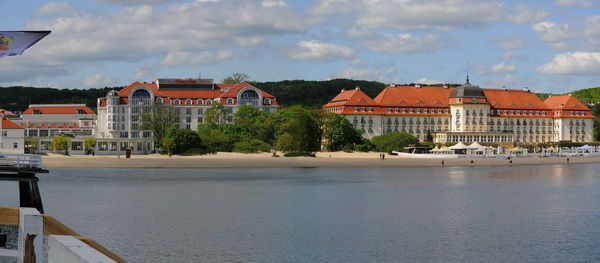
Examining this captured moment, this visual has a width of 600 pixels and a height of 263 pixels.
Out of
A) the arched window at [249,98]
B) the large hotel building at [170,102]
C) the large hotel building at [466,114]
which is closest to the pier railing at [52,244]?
the large hotel building at [170,102]

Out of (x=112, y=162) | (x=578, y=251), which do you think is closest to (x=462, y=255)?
(x=578, y=251)

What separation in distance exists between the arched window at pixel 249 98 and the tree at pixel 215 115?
6.97m

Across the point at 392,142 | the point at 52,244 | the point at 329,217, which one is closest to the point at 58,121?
the point at 392,142

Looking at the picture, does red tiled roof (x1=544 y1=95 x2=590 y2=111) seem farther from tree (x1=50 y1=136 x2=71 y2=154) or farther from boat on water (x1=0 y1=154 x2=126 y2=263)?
boat on water (x1=0 y1=154 x2=126 y2=263)

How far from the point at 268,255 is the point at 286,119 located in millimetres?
92704

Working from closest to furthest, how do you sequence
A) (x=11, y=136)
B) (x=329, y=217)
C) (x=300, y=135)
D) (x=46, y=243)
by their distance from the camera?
(x=46, y=243) → (x=329, y=217) → (x=11, y=136) → (x=300, y=135)

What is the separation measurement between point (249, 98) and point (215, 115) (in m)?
12.9

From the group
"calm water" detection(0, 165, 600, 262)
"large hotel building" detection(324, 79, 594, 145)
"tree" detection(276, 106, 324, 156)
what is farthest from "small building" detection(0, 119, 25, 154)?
"large hotel building" detection(324, 79, 594, 145)

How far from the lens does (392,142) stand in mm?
128625

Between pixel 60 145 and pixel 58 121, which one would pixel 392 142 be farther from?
pixel 58 121

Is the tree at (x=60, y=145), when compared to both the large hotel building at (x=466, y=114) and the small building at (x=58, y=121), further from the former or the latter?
the large hotel building at (x=466, y=114)

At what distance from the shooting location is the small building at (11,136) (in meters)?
87.6

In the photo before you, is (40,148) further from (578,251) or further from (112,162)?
(578,251)

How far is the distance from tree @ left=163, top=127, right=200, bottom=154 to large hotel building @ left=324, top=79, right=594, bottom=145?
133ft
